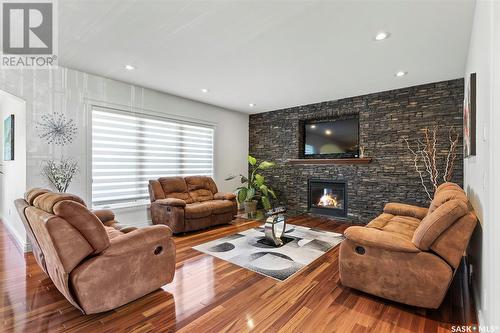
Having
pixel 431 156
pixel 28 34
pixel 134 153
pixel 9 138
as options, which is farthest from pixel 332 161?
pixel 9 138

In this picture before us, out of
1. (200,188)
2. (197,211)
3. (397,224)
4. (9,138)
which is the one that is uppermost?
(9,138)

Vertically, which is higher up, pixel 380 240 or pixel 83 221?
pixel 83 221

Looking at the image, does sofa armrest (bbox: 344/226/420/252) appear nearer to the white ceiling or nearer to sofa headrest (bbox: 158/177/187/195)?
the white ceiling

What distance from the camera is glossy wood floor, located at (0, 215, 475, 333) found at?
5.85 ft

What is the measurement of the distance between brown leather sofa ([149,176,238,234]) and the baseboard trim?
1.72 meters

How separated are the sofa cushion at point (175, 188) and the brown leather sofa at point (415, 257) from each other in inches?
131

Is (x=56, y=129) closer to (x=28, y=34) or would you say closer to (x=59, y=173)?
(x=59, y=173)

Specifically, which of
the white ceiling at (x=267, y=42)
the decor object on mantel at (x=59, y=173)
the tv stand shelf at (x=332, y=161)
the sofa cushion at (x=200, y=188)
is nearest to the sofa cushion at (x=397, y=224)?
the tv stand shelf at (x=332, y=161)

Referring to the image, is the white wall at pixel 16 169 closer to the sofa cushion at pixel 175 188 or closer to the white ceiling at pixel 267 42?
the white ceiling at pixel 267 42

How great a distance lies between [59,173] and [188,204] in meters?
2.07

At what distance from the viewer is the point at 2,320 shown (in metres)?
1.83

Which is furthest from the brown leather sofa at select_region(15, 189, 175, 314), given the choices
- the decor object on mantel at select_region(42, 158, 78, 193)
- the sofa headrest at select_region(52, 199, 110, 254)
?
the decor object on mantel at select_region(42, 158, 78, 193)

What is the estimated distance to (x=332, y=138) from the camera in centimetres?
528

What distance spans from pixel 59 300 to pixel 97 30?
2741 mm
